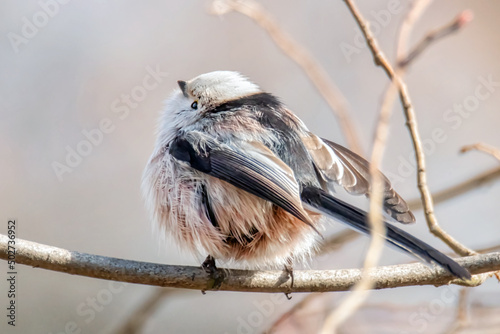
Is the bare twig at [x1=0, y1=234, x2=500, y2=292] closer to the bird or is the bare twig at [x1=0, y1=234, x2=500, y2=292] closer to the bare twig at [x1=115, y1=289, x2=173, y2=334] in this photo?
the bird

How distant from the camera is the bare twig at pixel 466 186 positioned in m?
3.21

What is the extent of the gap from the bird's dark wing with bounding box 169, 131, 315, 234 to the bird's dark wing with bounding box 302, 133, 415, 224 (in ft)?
1.22

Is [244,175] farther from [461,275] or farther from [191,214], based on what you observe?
[461,275]

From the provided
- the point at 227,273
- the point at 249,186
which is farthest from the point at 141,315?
the point at 249,186

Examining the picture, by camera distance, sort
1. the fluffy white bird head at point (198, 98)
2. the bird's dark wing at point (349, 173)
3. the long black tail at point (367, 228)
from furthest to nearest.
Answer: the fluffy white bird head at point (198, 98)
the bird's dark wing at point (349, 173)
the long black tail at point (367, 228)

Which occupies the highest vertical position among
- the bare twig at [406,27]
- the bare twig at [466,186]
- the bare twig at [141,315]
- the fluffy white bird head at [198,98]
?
the fluffy white bird head at [198,98]

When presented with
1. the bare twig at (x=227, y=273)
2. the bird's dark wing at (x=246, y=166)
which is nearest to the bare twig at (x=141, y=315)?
the bare twig at (x=227, y=273)

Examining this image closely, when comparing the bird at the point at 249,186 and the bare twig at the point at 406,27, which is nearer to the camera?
the bare twig at the point at 406,27

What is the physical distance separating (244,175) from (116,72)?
2.96 m

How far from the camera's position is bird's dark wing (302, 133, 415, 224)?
2732 mm

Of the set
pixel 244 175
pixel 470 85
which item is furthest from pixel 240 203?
pixel 470 85

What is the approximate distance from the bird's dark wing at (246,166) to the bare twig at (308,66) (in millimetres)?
339

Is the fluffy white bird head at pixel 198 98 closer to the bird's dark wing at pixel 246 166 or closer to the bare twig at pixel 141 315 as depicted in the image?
the bird's dark wing at pixel 246 166

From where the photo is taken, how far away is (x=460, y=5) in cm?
528
